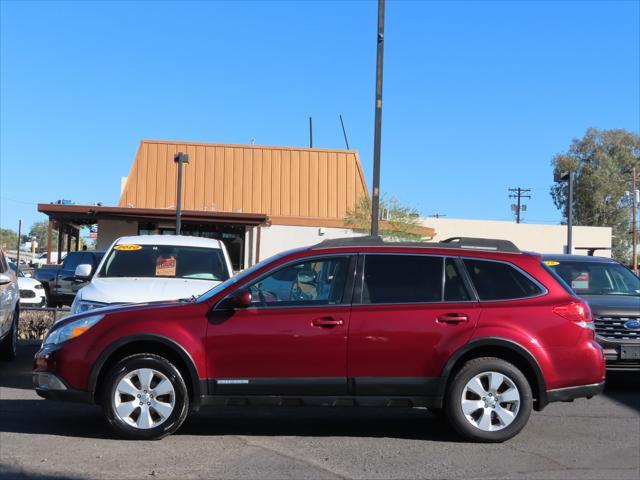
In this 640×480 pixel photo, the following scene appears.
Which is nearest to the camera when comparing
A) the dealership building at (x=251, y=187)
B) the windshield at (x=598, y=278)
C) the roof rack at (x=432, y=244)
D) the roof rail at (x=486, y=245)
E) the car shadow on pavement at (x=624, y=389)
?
the roof rack at (x=432, y=244)

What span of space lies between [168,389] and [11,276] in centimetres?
538

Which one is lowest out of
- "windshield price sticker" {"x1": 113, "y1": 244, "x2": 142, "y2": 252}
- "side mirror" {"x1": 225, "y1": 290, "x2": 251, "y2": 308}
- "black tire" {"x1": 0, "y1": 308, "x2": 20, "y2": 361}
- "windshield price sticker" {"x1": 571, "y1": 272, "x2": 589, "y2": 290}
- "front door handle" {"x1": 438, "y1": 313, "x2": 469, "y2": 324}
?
"black tire" {"x1": 0, "y1": 308, "x2": 20, "y2": 361}

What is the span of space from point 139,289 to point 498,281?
14.5 feet

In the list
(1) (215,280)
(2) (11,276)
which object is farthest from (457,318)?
(2) (11,276)

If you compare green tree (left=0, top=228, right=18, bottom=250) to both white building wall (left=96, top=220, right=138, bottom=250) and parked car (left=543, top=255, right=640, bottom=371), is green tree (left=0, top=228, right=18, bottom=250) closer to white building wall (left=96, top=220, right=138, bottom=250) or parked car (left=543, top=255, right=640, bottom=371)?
white building wall (left=96, top=220, right=138, bottom=250)

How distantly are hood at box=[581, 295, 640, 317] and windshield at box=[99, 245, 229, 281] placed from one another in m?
4.85

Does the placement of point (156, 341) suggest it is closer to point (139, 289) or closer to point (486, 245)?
point (139, 289)

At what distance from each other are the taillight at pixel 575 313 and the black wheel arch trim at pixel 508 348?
48 centimetres

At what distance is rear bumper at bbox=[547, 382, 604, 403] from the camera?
667 centimetres

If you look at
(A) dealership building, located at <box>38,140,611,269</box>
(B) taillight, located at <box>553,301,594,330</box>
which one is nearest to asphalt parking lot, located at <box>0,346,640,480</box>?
(B) taillight, located at <box>553,301,594,330</box>

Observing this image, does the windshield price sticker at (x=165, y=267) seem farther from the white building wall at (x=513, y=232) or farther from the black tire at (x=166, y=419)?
the white building wall at (x=513, y=232)

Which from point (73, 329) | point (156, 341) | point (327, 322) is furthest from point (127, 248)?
point (327, 322)

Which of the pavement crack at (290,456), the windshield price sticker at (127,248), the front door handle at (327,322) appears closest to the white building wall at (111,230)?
the windshield price sticker at (127,248)

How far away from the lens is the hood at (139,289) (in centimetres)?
893
